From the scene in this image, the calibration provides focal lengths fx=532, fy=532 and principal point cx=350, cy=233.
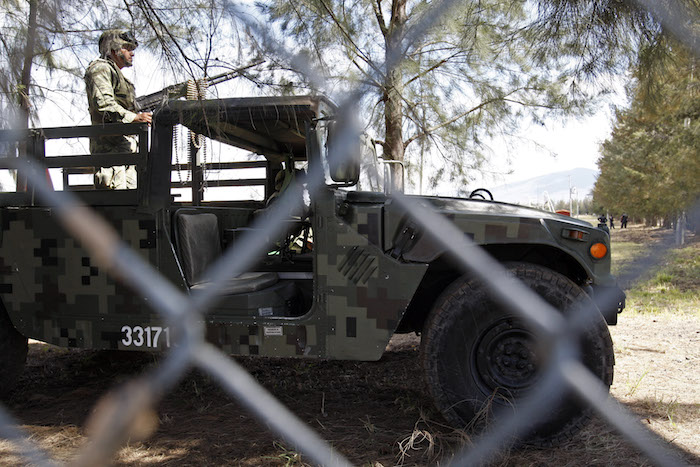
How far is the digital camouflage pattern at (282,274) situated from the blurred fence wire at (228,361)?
0.07m

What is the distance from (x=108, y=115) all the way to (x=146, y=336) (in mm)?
1297

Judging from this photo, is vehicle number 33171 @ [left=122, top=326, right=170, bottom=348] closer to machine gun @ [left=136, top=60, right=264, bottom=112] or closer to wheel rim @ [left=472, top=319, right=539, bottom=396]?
machine gun @ [left=136, top=60, right=264, bottom=112]

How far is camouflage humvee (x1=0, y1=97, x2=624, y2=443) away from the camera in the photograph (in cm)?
262

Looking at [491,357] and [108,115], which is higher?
[108,115]

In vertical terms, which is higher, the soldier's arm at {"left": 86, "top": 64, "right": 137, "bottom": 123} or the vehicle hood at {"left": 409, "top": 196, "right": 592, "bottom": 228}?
the soldier's arm at {"left": 86, "top": 64, "right": 137, "bottom": 123}

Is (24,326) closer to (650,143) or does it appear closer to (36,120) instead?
(36,120)

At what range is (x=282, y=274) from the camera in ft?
10.7

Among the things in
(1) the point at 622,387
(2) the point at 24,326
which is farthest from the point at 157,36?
(1) the point at 622,387

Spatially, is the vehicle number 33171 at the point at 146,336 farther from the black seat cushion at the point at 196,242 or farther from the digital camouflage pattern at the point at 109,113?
the digital camouflage pattern at the point at 109,113

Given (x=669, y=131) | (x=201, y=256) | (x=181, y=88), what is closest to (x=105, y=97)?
(x=181, y=88)

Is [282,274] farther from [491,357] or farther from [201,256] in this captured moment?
[491,357]

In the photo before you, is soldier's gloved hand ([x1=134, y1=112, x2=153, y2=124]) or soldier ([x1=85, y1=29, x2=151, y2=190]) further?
soldier ([x1=85, y1=29, x2=151, y2=190])

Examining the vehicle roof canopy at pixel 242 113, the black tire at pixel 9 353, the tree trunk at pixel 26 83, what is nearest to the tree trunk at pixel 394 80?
the vehicle roof canopy at pixel 242 113

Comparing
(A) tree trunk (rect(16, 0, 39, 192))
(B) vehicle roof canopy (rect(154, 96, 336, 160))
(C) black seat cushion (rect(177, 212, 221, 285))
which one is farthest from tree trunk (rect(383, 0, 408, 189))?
(A) tree trunk (rect(16, 0, 39, 192))
